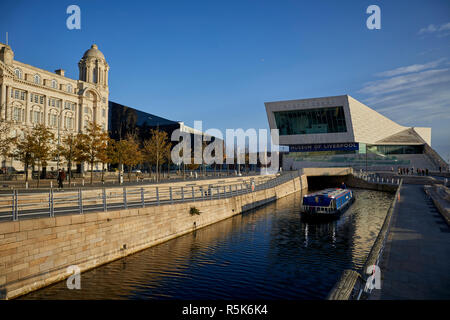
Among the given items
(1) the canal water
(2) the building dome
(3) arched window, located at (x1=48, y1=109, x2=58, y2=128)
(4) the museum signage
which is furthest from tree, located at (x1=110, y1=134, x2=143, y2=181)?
(2) the building dome

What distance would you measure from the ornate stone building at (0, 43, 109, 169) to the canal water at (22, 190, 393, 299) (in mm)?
43548

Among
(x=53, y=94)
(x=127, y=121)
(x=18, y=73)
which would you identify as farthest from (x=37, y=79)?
(x=127, y=121)

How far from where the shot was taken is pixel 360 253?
1505cm

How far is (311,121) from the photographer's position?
7462 cm

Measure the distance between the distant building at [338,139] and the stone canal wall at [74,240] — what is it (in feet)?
197

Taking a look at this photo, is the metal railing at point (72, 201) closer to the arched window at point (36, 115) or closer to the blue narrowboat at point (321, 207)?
the blue narrowboat at point (321, 207)

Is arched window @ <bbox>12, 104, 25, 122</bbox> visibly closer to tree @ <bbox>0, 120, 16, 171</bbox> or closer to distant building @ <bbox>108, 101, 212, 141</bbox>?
tree @ <bbox>0, 120, 16, 171</bbox>

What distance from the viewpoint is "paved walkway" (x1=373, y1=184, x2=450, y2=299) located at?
6.58 m

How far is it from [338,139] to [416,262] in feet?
225

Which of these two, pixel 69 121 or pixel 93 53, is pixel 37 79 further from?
pixel 93 53

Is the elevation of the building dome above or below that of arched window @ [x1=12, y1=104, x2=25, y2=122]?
above
